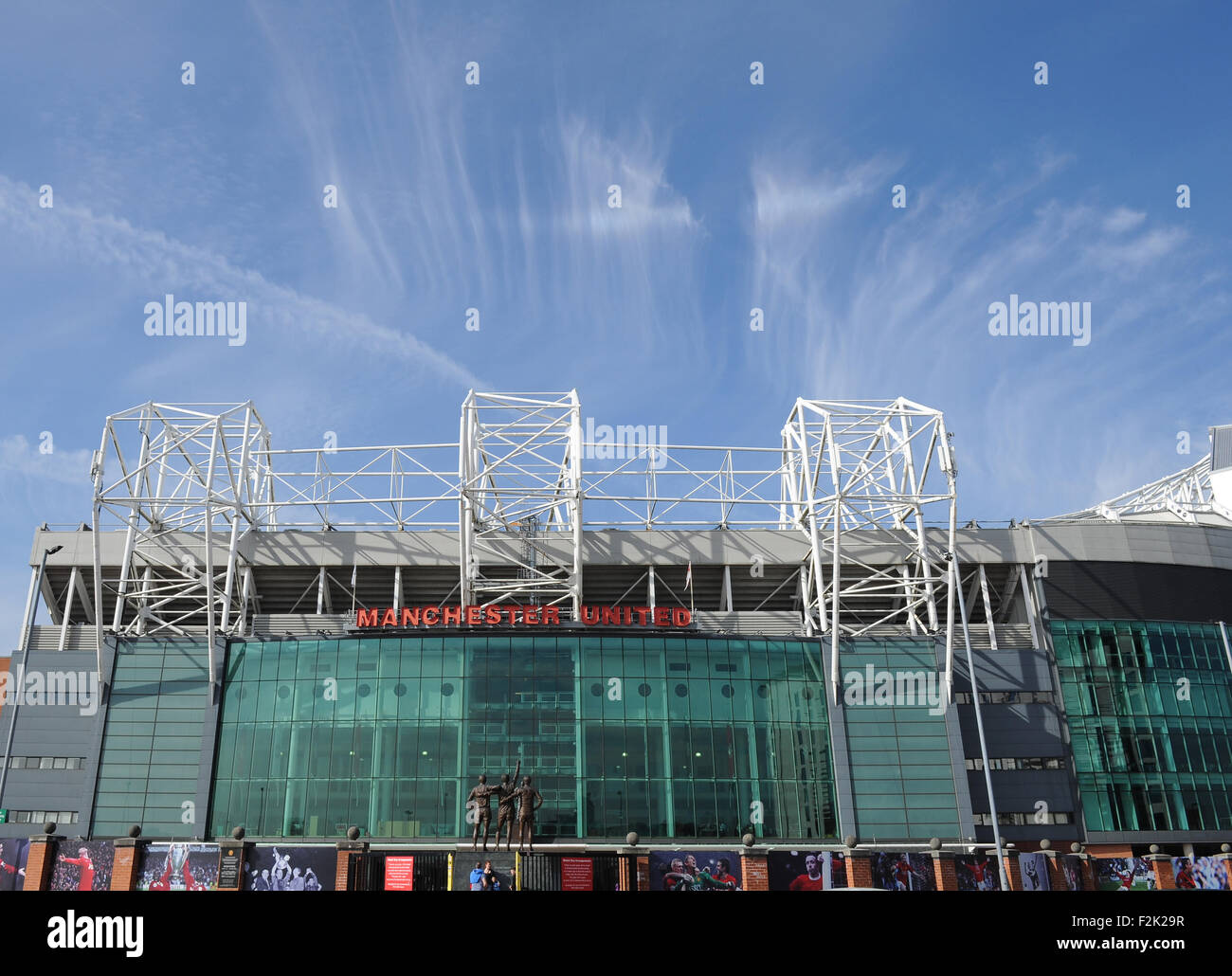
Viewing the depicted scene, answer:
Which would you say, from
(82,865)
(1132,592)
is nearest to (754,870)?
(82,865)

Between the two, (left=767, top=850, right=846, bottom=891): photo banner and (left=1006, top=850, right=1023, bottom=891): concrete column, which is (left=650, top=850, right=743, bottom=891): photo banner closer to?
(left=767, top=850, right=846, bottom=891): photo banner

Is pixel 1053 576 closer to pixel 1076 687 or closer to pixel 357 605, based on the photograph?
pixel 1076 687

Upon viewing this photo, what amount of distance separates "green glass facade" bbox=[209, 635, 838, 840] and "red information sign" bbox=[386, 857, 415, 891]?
2120 centimetres

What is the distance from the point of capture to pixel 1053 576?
68.8 meters

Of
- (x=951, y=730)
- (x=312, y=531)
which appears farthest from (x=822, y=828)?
(x=312, y=531)

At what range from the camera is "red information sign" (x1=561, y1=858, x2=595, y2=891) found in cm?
3478

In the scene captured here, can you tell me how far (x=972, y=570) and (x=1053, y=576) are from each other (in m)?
5.41

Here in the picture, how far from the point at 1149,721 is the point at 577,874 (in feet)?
153

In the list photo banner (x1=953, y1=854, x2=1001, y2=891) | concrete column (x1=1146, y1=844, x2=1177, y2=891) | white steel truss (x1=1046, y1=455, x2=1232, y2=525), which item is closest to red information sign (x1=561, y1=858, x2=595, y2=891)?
photo banner (x1=953, y1=854, x2=1001, y2=891)

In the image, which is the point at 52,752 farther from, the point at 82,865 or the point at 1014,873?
the point at 1014,873

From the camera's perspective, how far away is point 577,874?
3491cm

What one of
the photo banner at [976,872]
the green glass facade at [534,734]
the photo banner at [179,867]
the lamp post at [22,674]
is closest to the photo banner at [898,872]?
the photo banner at [976,872]
